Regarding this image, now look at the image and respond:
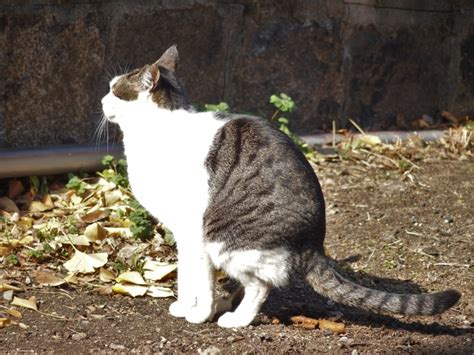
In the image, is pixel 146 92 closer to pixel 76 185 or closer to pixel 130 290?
pixel 130 290

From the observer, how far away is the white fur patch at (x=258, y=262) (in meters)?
3.55

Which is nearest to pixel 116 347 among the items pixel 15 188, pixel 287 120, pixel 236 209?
pixel 236 209

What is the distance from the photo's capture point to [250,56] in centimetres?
559

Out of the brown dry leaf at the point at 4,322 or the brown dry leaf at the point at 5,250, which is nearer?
the brown dry leaf at the point at 4,322

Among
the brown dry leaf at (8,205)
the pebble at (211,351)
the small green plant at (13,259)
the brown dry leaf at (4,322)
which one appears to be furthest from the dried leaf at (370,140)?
the brown dry leaf at (4,322)

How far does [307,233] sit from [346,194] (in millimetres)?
1583

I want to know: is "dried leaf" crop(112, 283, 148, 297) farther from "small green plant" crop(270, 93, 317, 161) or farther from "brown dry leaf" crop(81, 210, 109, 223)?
"small green plant" crop(270, 93, 317, 161)

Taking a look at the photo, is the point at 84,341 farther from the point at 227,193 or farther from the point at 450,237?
the point at 450,237

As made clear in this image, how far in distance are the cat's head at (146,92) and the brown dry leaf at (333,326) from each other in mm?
1075

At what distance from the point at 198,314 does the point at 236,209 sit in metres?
0.46

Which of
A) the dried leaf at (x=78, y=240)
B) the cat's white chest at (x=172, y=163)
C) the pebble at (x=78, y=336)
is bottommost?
the pebble at (x=78, y=336)

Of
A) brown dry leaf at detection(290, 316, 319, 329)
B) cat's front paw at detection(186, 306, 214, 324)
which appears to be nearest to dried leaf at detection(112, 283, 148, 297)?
cat's front paw at detection(186, 306, 214, 324)

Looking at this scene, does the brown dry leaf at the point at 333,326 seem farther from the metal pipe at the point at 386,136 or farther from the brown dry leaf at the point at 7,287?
the metal pipe at the point at 386,136

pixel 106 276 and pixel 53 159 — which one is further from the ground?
pixel 53 159
